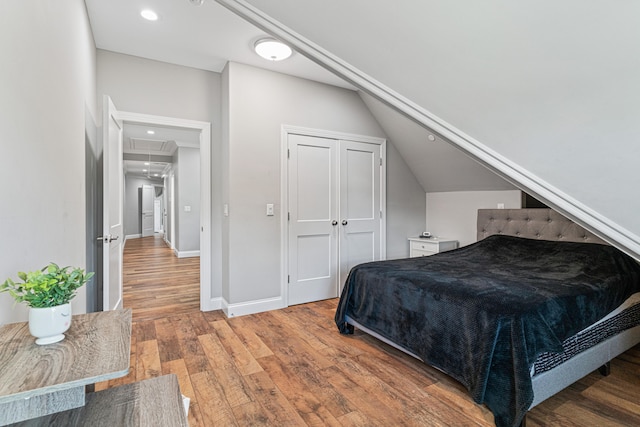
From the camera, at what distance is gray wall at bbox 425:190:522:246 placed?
3824 millimetres

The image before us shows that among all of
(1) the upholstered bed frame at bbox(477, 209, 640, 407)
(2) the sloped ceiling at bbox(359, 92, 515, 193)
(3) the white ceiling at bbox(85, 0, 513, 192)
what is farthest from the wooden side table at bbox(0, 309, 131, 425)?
(2) the sloped ceiling at bbox(359, 92, 515, 193)

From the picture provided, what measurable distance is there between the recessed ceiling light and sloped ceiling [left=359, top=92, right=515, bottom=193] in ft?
7.73

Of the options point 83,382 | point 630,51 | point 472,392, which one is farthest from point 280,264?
point 630,51

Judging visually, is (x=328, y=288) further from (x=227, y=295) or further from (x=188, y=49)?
(x=188, y=49)

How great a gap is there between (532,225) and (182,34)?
152 inches

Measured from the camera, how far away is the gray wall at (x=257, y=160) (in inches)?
132

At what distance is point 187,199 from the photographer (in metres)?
7.40

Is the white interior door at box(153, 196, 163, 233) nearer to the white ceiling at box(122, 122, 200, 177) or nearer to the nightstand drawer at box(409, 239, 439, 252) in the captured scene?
the white ceiling at box(122, 122, 200, 177)

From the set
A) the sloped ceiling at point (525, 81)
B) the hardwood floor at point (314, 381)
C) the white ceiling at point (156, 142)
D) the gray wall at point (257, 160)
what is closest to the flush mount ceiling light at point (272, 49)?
the gray wall at point (257, 160)

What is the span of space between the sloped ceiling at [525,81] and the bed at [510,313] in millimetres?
1131

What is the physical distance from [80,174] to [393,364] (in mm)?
2571

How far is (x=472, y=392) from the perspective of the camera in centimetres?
182

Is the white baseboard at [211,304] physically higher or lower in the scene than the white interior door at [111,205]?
lower

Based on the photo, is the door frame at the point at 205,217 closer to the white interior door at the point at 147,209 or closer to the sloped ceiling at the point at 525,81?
the sloped ceiling at the point at 525,81
